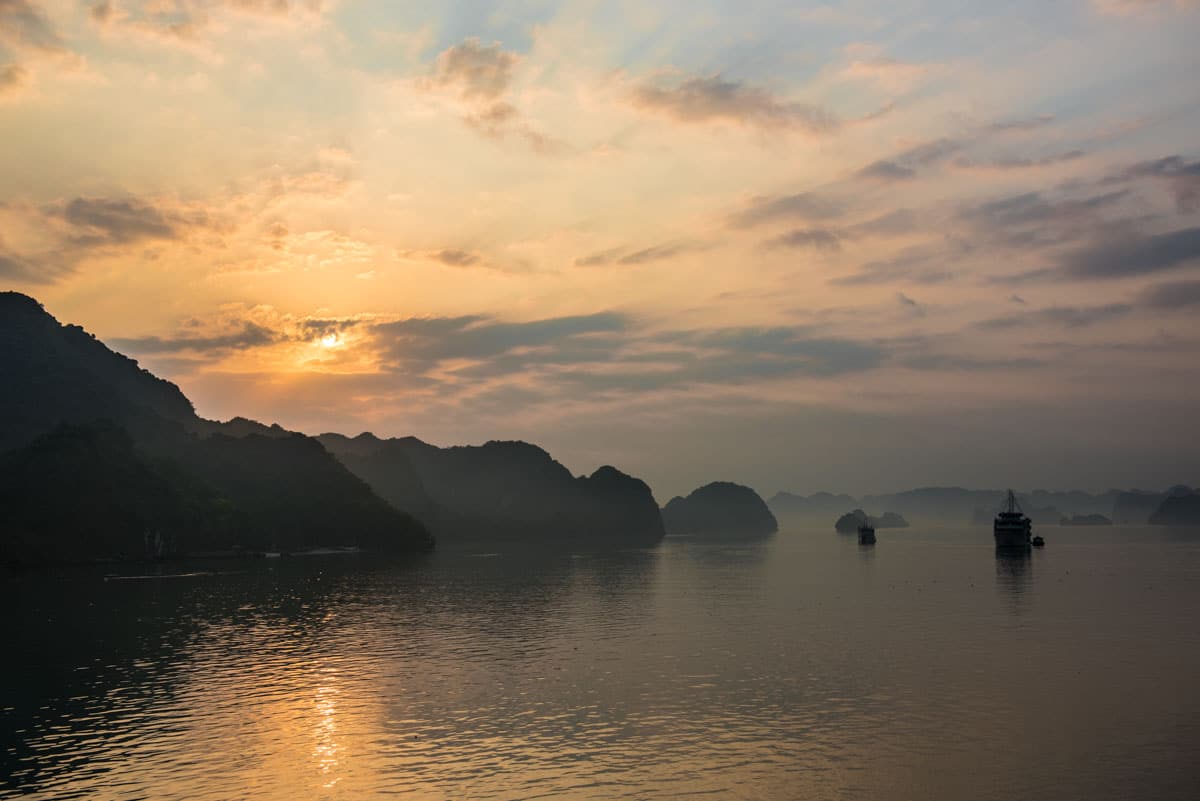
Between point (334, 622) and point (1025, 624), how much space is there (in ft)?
306

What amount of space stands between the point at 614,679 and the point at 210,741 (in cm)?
3338

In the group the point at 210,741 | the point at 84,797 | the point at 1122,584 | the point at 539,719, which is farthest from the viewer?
the point at 1122,584

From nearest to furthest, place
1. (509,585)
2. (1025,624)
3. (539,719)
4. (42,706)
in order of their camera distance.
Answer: (539,719)
(42,706)
(1025,624)
(509,585)

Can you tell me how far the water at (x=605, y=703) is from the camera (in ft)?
158

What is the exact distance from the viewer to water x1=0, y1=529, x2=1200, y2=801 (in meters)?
48.2

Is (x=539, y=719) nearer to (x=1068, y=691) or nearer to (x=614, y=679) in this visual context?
(x=614, y=679)

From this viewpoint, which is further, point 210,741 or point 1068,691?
point 1068,691

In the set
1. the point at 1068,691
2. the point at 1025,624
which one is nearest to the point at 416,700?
the point at 1068,691

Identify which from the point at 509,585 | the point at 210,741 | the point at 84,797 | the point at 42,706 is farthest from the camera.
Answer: the point at 509,585

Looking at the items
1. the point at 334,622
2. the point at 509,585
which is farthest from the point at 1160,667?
the point at 509,585

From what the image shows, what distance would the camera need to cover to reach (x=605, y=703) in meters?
66.8

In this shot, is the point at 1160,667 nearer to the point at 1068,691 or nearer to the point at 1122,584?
the point at 1068,691

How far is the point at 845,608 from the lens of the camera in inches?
5305

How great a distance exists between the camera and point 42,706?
6669cm
